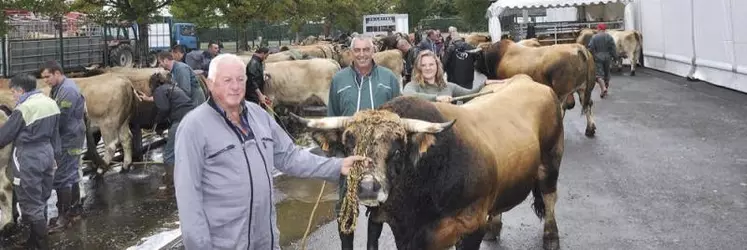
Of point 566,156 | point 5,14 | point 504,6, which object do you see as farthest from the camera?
point 504,6

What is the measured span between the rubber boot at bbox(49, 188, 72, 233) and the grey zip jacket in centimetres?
479

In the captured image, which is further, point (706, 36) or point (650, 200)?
point (706, 36)

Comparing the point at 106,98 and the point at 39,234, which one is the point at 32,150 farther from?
the point at 106,98

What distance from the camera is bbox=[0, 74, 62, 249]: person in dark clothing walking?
21.2ft

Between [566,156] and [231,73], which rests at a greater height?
[231,73]

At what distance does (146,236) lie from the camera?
7.13m

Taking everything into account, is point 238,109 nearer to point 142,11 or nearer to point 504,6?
point 142,11

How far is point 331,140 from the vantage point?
425 cm

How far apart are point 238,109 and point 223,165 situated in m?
0.30

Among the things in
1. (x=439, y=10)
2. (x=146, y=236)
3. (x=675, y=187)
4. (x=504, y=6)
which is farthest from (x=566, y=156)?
(x=439, y=10)

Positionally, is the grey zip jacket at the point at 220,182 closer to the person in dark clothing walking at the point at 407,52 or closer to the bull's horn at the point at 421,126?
the bull's horn at the point at 421,126

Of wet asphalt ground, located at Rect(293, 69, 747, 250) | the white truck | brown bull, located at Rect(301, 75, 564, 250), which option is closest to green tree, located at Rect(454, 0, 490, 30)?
the white truck

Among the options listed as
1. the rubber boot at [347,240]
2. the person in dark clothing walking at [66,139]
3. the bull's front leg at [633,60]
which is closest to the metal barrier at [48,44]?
the person in dark clothing walking at [66,139]

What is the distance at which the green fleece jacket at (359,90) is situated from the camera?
5.36 metres
